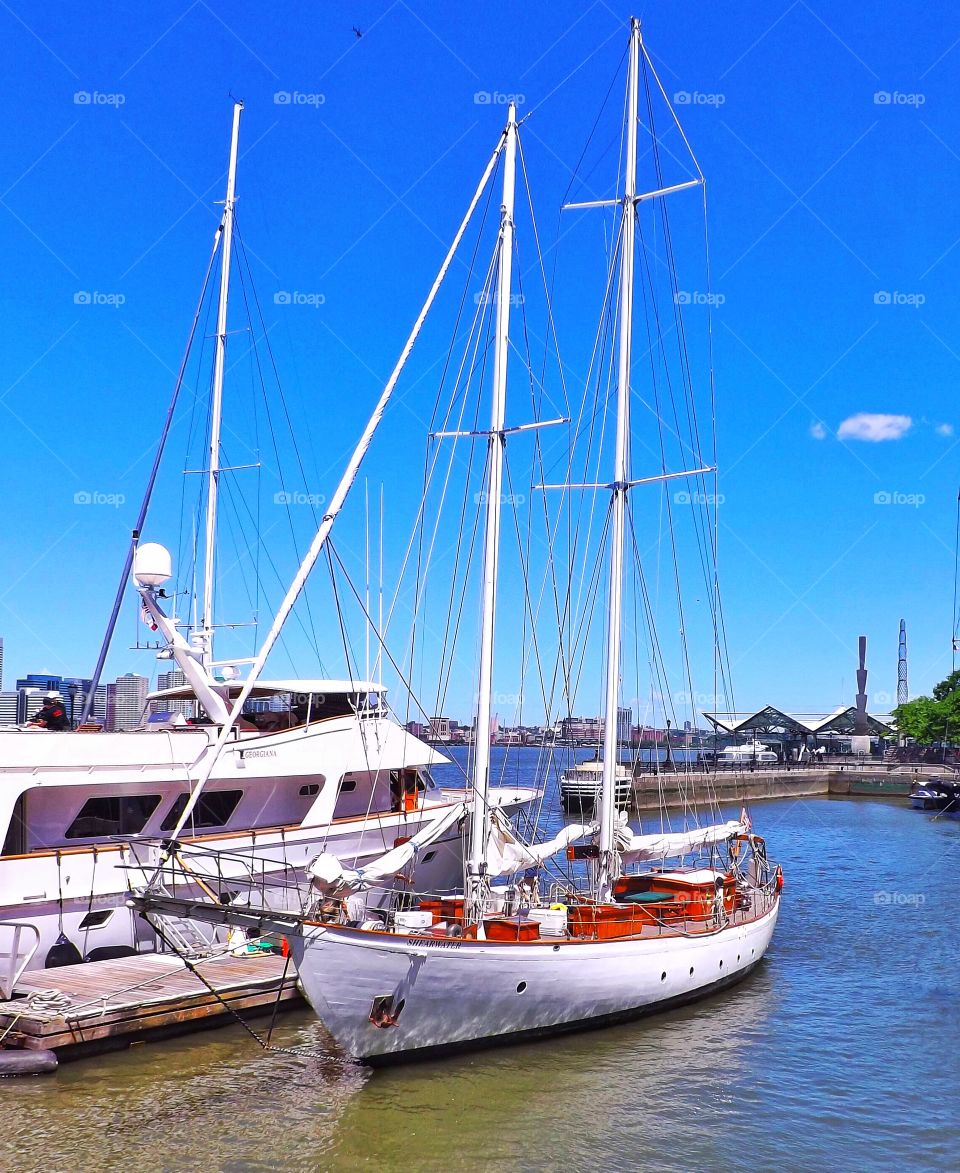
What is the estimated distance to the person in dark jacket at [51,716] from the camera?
2184cm

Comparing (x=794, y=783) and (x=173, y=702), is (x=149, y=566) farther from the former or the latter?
(x=794, y=783)

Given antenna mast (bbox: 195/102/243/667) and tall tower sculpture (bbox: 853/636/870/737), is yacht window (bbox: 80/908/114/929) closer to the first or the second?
antenna mast (bbox: 195/102/243/667)

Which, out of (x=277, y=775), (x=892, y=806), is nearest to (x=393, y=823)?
(x=277, y=775)

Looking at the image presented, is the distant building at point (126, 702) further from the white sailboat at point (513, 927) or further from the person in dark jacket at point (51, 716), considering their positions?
the white sailboat at point (513, 927)

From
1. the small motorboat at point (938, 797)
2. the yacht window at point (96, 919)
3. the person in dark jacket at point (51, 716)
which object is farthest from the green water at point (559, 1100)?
the small motorboat at point (938, 797)

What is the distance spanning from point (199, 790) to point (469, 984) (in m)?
5.08

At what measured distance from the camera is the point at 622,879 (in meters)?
22.8

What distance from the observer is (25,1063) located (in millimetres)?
15406

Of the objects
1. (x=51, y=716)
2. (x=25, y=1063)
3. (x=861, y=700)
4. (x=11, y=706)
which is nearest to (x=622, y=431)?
(x=51, y=716)

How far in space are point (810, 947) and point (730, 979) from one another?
20.0 feet

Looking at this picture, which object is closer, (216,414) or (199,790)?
(199,790)

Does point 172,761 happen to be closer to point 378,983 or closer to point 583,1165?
A: point 378,983

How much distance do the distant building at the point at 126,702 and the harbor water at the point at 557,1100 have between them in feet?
35.8

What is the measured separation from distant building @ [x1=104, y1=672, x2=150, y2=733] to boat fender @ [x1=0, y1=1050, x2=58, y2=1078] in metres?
10.5
